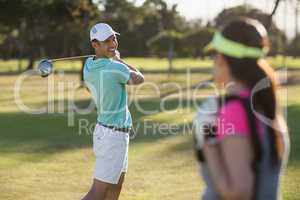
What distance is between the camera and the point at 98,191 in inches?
219

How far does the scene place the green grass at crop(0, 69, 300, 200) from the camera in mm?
8055

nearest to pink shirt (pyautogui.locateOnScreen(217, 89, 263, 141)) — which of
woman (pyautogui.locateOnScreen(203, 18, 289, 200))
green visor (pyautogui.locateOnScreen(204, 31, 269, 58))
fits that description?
woman (pyautogui.locateOnScreen(203, 18, 289, 200))

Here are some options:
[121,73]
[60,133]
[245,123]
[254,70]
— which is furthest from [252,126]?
[60,133]

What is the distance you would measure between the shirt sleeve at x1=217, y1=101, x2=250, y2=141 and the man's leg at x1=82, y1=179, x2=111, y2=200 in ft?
9.78

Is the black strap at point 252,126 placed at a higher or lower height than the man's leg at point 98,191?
higher

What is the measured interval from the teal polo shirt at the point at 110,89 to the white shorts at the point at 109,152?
0.09 m

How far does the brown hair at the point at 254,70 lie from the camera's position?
2.76 meters

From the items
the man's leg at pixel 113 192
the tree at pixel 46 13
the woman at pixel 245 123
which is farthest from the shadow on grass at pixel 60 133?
the tree at pixel 46 13

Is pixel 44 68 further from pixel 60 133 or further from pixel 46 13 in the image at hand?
pixel 46 13

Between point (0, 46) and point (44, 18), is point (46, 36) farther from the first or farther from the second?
point (44, 18)

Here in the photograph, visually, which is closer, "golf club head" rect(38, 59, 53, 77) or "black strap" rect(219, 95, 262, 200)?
"black strap" rect(219, 95, 262, 200)

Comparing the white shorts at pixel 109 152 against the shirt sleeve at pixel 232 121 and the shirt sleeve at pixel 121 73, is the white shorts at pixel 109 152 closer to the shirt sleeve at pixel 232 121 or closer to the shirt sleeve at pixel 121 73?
the shirt sleeve at pixel 121 73

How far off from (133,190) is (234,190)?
5573mm

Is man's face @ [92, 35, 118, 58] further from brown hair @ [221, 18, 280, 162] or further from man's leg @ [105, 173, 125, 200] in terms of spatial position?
brown hair @ [221, 18, 280, 162]
